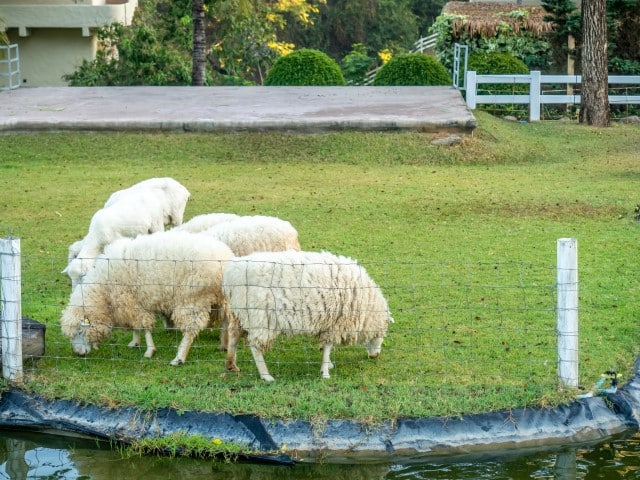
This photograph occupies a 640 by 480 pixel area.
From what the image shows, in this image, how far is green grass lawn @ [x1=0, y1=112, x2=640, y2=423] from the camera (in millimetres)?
8164

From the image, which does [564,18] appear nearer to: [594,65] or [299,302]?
[594,65]

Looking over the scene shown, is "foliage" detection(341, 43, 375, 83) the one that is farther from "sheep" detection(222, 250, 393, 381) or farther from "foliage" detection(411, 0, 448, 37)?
"sheep" detection(222, 250, 393, 381)

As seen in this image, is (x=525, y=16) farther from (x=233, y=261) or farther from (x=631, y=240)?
→ (x=233, y=261)

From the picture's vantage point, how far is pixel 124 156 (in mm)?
19906

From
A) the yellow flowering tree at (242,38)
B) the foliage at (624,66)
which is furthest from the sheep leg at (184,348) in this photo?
the yellow flowering tree at (242,38)

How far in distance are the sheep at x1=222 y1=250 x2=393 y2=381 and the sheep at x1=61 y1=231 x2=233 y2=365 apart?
1.19ft

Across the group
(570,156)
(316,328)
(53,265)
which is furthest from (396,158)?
(316,328)

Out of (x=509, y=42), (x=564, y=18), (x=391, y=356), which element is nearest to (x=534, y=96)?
(x=564, y=18)

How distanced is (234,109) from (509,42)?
824cm

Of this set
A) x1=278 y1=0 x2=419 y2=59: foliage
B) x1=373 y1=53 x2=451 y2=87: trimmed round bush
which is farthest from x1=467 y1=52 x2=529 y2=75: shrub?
x1=278 y1=0 x2=419 y2=59: foliage

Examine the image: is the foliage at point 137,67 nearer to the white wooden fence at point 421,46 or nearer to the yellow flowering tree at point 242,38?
the yellow flowering tree at point 242,38

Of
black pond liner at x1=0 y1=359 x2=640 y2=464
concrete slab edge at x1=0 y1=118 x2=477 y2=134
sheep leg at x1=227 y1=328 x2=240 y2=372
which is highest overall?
concrete slab edge at x1=0 y1=118 x2=477 y2=134

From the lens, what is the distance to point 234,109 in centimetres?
2267

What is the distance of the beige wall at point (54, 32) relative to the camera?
31.0 metres
